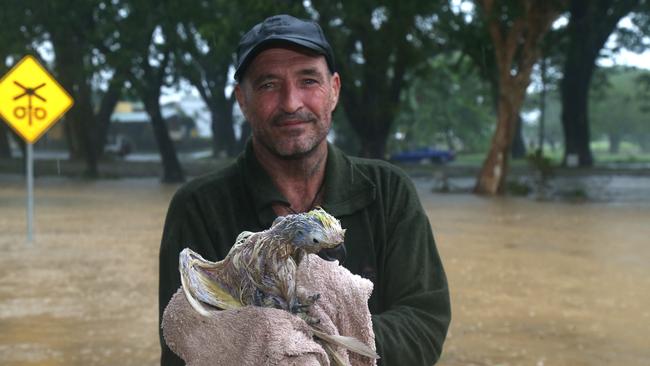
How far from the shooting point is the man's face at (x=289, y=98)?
2264 mm

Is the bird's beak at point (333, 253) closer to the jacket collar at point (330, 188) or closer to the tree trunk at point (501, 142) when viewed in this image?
the jacket collar at point (330, 188)

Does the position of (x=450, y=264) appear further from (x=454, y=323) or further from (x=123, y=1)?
(x=123, y=1)

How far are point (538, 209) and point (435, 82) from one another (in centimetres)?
4692

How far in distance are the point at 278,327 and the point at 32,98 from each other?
52.2 feet

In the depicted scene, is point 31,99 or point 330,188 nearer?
point 330,188

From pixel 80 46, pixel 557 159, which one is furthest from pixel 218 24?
pixel 557 159

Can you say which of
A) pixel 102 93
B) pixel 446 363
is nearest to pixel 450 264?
pixel 446 363

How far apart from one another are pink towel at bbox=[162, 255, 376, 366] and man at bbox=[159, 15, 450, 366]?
0.66 ft

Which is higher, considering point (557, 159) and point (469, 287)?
point (469, 287)

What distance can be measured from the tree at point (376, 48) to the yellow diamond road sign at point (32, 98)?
543 inches

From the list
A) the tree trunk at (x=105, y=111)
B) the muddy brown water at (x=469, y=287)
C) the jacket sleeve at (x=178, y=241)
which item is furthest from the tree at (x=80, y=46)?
the jacket sleeve at (x=178, y=241)

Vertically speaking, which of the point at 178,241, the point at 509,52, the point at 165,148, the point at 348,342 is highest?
the point at 509,52

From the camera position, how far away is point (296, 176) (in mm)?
2494

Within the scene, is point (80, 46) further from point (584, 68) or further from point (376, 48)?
point (584, 68)
